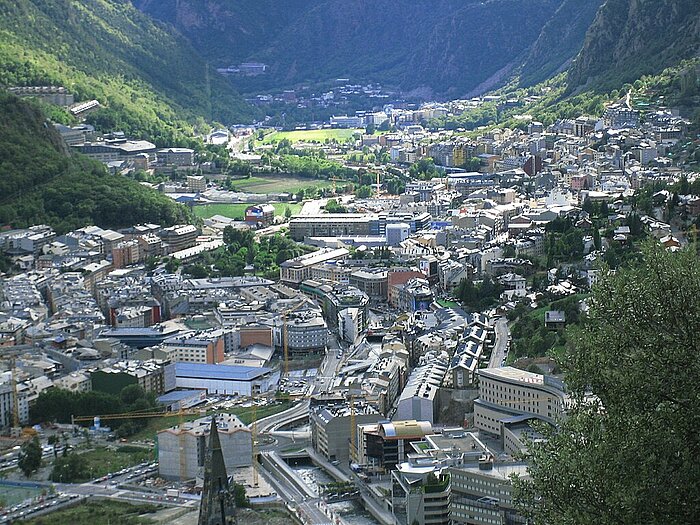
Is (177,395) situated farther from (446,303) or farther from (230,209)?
(230,209)

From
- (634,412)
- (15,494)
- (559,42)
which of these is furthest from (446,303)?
(559,42)

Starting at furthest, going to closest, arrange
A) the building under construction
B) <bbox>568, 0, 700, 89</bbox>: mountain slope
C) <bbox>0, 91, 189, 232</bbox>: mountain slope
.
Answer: <bbox>568, 0, 700, 89</bbox>: mountain slope, <bbox>0, 91, 189, 232</bbox>: mountain slope, the building under construction

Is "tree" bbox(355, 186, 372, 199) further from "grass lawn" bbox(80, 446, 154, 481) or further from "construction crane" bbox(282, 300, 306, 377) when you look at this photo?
"grass lawn" bbox(80, 446, 154, 481)

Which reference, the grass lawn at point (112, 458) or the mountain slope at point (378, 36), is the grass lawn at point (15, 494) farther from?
the mountain slope at point (378, 36)

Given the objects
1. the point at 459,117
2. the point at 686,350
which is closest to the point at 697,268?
the point at 686,350

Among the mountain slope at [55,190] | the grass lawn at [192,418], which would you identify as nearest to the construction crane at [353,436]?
the grass lawn at [192,418]

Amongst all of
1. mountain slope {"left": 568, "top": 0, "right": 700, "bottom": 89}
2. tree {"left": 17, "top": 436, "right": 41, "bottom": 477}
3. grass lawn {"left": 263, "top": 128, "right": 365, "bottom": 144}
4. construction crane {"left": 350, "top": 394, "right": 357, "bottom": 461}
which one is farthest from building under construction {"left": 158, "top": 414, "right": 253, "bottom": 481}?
grass lawn {"left": 263, "top": 128, "right": 365, "bottom": 144}
